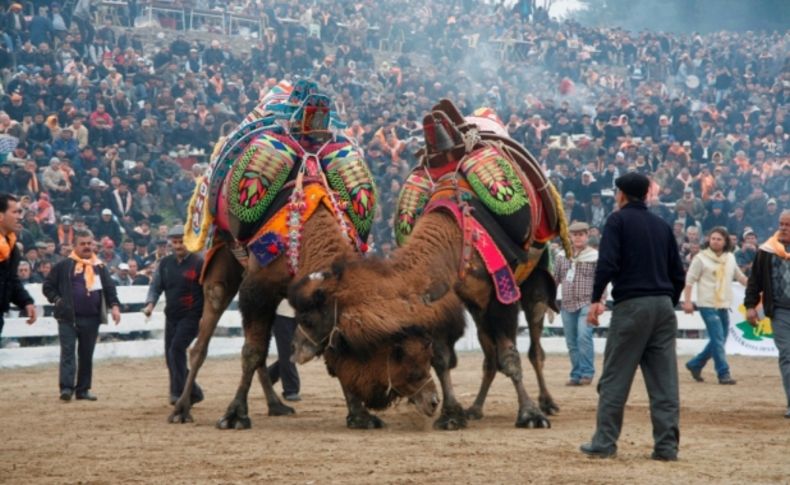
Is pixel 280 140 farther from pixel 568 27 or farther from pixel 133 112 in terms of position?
pixel 568 27

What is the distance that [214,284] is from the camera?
462 inches

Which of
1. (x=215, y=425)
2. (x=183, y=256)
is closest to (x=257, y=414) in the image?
Answer: (x=215, y=425)

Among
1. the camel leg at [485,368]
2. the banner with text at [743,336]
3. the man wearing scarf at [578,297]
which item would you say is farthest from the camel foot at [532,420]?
the banner with text at [743,336]

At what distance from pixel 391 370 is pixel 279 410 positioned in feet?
11.5

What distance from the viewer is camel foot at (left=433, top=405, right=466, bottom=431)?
10.1 metres

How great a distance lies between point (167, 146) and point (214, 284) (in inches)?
562

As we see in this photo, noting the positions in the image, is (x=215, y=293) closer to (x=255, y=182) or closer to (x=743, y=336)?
(x=255, y=182)

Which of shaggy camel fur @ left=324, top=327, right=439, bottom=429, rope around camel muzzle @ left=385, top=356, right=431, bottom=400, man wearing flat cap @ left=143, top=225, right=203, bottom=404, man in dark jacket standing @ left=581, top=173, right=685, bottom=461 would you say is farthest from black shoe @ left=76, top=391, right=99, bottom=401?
man in dark jacket standing @ left=581, top=173, right=685, bottom=461

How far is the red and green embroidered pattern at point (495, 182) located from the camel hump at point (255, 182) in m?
1.62

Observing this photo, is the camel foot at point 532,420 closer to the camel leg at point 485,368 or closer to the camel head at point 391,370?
the camel leg at point 485,368

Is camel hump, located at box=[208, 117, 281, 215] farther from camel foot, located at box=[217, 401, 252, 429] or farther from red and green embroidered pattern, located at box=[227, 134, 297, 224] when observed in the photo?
camel foot, located at box=[217, 401, 252, 429]

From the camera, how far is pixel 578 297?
1619 cm

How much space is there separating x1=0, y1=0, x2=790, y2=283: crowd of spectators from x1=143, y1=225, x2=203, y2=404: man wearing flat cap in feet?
7.31

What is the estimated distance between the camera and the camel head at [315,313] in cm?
890
